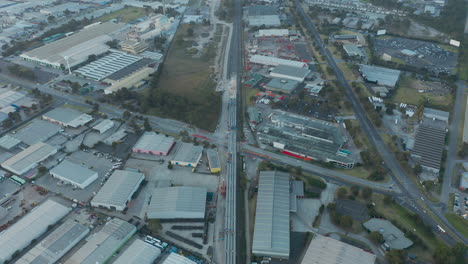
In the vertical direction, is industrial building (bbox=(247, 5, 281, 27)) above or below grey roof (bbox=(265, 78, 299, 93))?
above

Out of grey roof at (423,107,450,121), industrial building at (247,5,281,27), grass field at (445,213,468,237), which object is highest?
industrial building at (247,5,281,27)

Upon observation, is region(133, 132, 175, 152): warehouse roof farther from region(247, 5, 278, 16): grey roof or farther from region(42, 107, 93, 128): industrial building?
region(247, 5, 278, 16): grey roof

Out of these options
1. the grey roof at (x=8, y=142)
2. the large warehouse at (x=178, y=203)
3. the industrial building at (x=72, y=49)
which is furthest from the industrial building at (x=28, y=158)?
the industrial building at (x=72, y=49)

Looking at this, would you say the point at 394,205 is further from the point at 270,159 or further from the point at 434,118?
the point at 434,118

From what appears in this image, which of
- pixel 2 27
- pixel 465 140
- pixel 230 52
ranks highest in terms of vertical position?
pixel 2 27

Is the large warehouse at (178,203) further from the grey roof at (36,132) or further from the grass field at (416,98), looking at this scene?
the grass field at (416,98)

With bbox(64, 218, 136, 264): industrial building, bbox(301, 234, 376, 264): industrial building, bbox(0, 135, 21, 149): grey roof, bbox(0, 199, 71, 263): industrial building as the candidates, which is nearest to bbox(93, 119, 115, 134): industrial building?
bbox(0, 135, 21, 149): grey roof

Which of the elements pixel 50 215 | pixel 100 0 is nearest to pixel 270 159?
pixel 50 215
